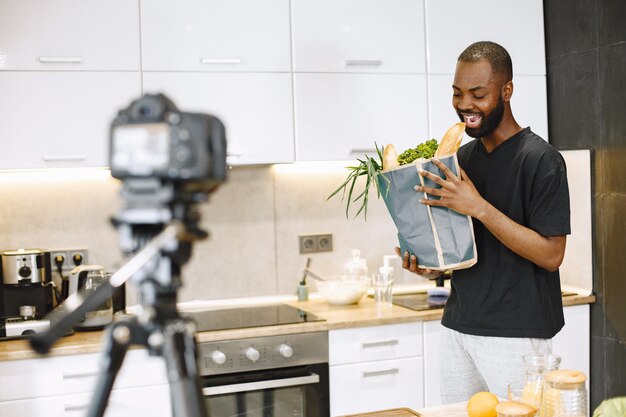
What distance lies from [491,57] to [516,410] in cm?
116

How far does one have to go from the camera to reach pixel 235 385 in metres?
2.60

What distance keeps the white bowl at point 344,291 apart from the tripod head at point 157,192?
2421 mm

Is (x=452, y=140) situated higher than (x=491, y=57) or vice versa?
Answer: (x=491, y=57)

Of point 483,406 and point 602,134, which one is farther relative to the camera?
point 602,134

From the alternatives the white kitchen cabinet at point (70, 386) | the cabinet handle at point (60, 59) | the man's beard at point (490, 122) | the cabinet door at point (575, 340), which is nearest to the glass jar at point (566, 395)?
the man's beard at point (490, 122)

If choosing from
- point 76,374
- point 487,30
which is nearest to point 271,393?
point 76,374

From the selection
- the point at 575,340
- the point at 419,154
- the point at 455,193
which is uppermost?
the point at 419,154

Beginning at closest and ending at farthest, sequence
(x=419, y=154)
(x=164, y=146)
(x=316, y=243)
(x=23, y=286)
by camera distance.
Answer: (x=164, y=146) < (x=419, y=154) < (x=23, y=286) < (x=316, y=243)

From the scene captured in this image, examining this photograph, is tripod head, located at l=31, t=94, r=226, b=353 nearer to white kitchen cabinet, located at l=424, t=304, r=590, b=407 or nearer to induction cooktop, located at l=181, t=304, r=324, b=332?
induction cooktop, located at l=181, t=304, r=324, b=332

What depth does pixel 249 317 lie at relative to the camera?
2.86m

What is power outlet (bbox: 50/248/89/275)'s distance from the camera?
297 centimetres

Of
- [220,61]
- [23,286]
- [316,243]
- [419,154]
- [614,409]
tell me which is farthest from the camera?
[316,243]

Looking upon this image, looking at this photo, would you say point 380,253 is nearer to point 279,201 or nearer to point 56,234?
point 279,201

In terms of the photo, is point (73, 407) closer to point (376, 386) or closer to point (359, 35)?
point (376, 386)
